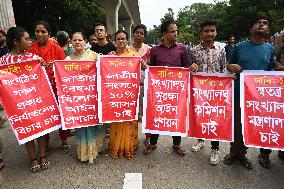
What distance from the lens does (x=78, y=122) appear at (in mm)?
4285

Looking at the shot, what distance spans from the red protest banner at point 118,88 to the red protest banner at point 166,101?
0.17m

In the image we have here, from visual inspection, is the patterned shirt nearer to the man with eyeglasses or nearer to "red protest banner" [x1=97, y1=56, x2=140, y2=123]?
"red protest banner" [x1=97, y1=56, x2=140, y2=123]

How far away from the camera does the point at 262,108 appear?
13.3 feet

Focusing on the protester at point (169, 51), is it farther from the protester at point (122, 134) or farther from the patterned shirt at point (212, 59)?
the protester at point (122, 134)

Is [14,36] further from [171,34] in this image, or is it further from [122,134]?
[171,34]

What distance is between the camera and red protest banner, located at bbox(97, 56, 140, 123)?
434 cm

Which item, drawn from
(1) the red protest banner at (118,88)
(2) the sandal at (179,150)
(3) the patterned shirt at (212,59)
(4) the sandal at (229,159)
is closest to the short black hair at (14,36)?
(1) the red protest banner at (118,88)

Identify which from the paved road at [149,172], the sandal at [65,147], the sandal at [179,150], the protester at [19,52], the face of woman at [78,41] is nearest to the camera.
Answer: the paved road at [149,172]

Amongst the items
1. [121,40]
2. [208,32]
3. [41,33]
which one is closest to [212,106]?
[208,32]

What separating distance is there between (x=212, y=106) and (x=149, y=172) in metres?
1.25

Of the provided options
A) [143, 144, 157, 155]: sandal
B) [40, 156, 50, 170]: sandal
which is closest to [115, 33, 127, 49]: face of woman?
[143, 144, 157, 155]: sandal

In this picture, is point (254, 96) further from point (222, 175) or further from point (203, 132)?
point (222, 175)

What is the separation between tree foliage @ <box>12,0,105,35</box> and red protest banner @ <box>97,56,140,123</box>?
2265 centimetres

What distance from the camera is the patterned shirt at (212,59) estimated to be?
439 cm
